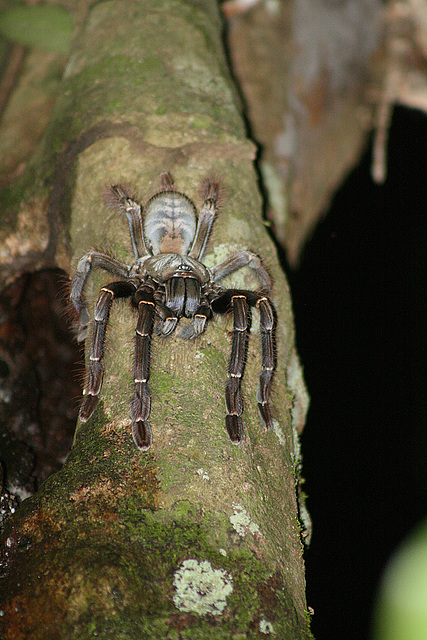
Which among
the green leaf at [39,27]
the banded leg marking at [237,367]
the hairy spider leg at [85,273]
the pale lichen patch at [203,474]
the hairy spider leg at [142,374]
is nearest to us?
the pale lichen patch at [203,474]

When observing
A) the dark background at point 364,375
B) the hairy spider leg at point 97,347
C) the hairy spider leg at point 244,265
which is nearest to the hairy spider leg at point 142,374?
the hairy spider leg at point 97,347

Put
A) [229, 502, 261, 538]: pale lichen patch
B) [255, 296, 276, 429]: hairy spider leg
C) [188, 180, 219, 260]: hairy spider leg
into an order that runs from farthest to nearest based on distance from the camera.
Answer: [188, 180, 219, 260]: hairy spider leg
[255, 296, 276, 429]: hairy spider leg
[229, 502, 261, 538]: pale lichen patch

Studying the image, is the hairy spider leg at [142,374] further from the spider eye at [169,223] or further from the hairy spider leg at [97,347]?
A: the spider eye at [169,223]

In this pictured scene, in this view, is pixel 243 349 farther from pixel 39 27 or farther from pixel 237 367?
pixel 39 27

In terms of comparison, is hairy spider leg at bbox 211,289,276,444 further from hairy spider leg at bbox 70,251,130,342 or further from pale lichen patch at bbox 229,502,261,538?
hairy spider leg at bbox 70,251,130,342

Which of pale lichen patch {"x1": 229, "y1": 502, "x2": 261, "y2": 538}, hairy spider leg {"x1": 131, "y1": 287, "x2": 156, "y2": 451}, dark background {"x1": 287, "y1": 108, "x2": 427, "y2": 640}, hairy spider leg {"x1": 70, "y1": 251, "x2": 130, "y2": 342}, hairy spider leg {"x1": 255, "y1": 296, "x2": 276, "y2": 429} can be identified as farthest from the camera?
dark background {"x1": 287, "y1": 108, "x2": 427, "y2": 640}

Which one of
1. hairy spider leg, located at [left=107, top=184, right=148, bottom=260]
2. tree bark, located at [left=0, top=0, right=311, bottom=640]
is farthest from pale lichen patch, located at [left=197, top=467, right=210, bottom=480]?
hairy spider leg, located at [left=107, top=184, right=148, bottom=260]

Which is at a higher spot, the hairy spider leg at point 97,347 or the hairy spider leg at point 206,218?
the hairy spider leg at point 206,218
